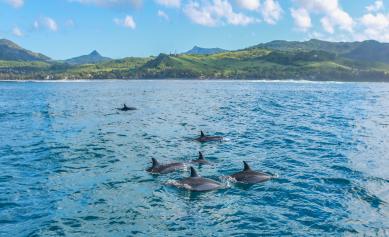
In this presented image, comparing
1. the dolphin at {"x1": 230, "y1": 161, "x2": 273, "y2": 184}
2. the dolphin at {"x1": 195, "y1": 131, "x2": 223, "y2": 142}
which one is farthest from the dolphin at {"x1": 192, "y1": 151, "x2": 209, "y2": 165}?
the dolphin at {"x1": 195, "y1": 131, "x2": 223, "y2": 142}

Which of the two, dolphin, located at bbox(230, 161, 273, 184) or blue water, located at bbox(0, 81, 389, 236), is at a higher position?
dolphin, located at bbox(230, 161, 273, 184)

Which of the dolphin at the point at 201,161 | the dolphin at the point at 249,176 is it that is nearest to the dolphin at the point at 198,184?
the dolphin at the point at 249,176

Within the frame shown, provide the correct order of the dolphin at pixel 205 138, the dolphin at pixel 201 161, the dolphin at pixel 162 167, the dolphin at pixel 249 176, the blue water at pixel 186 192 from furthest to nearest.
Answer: the dolphin at pixel 205 138
the dolphin at pixel 201 161
the dolphin at pixel 162 167
the dolphin at pixel 249 176
the blue water at pixel 186 192

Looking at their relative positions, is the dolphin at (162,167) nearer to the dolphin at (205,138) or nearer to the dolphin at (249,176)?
the dolphin at (249,176)

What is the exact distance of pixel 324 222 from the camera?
66.6 feet

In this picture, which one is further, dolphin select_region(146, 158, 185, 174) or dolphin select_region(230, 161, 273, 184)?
dolphin select_region(146, 158, 185, 174)

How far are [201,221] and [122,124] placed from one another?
135ft

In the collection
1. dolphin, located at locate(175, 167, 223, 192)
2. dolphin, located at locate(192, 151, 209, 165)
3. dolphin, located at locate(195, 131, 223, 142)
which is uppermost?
dolphin, located at locate(175, 167, 223, 192)

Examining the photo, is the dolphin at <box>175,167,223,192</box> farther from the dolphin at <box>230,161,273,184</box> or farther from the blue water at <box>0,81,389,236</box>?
the dolphin at <box>230,161,273,184</box>

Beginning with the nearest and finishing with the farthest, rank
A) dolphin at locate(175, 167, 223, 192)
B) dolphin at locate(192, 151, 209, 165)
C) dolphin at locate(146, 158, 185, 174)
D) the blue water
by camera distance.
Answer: the blue water → dolphin at locate(175, 167, 223, 192) → dolphin at locate(146, 158, 185, 174) → dolphin at locate(192, 151, 209, 165)

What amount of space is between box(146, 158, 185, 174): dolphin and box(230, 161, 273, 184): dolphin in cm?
489

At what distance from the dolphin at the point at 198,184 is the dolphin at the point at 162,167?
3762 millimetres

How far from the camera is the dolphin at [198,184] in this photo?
25819 mm

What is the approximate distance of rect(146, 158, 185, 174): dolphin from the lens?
30450 mm
